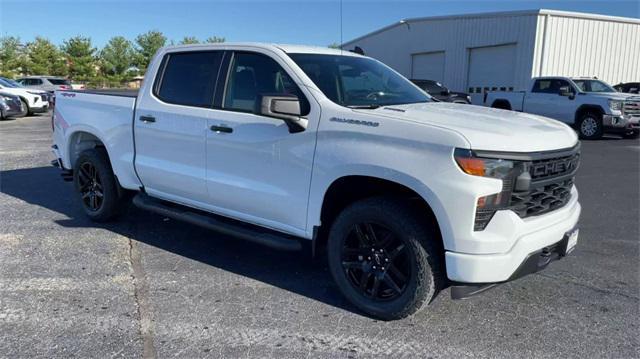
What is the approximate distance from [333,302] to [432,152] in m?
1.45

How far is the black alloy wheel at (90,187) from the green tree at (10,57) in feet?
147

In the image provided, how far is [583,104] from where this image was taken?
1590 centimetres

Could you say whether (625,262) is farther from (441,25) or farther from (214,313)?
(441,25)

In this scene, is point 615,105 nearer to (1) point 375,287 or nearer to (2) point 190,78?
(2) point 190,78

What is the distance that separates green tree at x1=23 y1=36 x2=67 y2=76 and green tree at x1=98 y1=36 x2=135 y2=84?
433 centimetres

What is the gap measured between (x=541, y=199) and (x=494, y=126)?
568 millimetres

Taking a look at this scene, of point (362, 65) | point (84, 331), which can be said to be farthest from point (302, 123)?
point (84, 331)

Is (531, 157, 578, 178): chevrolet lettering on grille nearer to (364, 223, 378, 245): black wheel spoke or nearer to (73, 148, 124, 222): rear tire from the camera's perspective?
(364, 223, 378, 245): black wheel spoke

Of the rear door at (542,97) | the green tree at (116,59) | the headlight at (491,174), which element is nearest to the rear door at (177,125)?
the headlight at (491,174)

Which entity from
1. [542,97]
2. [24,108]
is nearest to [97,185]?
[542,97]

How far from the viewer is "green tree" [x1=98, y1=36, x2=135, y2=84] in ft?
177

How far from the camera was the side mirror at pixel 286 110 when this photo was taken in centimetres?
371

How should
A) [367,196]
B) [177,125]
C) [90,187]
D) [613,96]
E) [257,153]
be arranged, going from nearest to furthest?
1. [367,196]
2. [257,153]
3. [177,125]
4. [90,187]
5. [613,96]

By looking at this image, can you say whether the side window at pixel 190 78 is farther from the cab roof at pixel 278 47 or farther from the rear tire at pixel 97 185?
the rear tire at pixel 97 185
